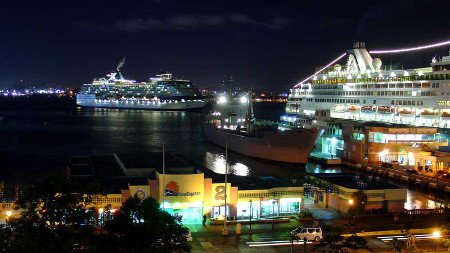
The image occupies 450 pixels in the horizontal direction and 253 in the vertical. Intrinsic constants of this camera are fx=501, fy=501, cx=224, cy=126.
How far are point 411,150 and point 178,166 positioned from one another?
17.5 meters

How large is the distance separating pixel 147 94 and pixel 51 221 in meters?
105

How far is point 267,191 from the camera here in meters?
16.9

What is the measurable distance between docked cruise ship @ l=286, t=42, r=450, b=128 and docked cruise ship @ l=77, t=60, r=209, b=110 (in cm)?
4399

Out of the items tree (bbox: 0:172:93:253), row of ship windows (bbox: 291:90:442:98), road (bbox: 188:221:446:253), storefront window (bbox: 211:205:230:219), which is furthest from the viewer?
row of ship windows (bbox: 291:90:442:98)

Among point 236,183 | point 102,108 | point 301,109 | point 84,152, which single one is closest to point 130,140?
point 84,152

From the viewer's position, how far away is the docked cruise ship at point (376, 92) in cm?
4319

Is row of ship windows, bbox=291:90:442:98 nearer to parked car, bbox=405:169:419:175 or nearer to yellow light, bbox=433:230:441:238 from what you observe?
parked car, bbox=405:169:419:175

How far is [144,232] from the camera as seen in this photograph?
855 cm

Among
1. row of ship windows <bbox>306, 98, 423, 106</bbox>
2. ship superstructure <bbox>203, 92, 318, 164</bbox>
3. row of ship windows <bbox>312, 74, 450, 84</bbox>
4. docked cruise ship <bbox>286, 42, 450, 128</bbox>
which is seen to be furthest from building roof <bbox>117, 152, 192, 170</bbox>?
row of ship windows <bbox>306, 98, 423, 106</bbox>

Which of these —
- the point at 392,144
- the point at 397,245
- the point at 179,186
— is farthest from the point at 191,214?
the point at 392,144

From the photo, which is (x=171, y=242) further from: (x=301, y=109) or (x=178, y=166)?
(x=301, y=109)

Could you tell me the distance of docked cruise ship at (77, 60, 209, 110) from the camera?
10881 centimetres

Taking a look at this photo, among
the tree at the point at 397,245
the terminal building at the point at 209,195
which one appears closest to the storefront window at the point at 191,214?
the terminal building at the point at 209,195

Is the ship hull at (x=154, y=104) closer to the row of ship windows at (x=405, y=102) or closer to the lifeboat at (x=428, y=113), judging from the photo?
the row of ship windows at (x=405, y=102)
